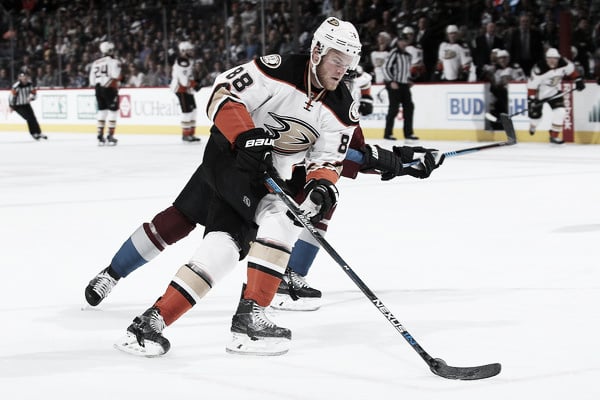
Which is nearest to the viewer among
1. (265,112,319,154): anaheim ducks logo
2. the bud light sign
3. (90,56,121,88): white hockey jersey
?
(265,112,319,154): anaheim ducks logo

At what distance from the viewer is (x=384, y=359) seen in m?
3.07

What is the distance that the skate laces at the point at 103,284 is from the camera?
377 cm

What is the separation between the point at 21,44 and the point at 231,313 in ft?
54.8

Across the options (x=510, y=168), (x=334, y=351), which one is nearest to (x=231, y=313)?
(x=334, y=351)

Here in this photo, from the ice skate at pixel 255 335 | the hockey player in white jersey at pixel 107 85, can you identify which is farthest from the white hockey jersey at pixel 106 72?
the ice skate at pixel 255 335

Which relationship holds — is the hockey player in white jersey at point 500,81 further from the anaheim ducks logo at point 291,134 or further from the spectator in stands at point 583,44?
the anaheim ducks logo at point 291,134

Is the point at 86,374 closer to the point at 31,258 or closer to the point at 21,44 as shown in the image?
the point at 31,258

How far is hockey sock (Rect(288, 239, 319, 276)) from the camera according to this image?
158 inches

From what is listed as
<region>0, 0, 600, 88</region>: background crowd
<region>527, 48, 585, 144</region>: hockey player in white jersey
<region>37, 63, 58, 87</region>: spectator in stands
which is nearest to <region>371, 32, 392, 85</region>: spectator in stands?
<region>0, 0, 600, 88</region>: background crowd

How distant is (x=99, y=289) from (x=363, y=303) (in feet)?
3.25

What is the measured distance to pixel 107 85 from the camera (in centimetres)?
1371

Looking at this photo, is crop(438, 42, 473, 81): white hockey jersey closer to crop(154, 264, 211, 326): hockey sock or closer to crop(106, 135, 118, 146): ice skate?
crop(106, 135, 118, 146): ice skate

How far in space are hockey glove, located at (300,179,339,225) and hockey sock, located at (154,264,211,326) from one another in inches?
15.2

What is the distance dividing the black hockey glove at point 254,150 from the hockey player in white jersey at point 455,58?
421 inches
